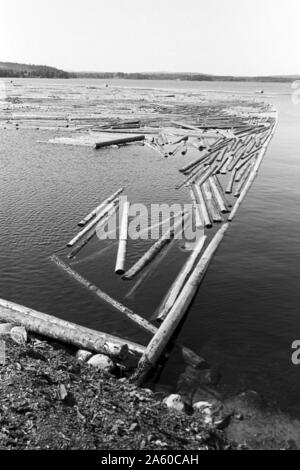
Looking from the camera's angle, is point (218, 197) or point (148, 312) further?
point (218, 197)

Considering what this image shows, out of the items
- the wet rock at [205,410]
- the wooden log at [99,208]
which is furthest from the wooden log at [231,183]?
the wet rock at [205,410]

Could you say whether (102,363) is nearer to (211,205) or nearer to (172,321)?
(172,321)

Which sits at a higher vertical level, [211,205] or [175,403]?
[211,205]

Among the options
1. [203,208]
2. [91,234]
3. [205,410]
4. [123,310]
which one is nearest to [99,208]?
[91,234]

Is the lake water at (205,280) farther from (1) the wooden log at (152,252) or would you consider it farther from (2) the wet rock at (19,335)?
(2) the wet rock at (19,335)

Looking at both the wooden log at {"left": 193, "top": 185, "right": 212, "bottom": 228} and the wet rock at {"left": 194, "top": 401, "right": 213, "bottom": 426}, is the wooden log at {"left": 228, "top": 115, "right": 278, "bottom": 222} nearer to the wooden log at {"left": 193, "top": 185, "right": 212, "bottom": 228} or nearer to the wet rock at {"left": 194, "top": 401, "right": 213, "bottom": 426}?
the wooden log at {"left": 193, "top": 185, "right": 212, "bottom": 228}

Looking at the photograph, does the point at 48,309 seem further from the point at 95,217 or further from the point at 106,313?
the point at 95,217

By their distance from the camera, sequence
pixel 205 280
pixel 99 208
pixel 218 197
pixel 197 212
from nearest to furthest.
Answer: pixel 205 280, pixel 197 212, pixel 99 208, pixel 218 197
